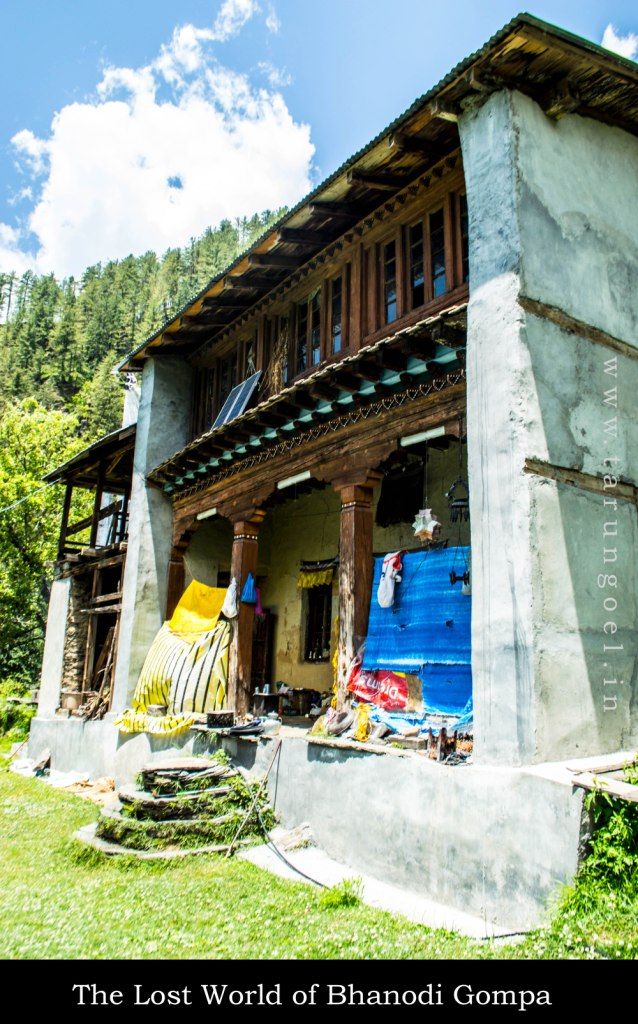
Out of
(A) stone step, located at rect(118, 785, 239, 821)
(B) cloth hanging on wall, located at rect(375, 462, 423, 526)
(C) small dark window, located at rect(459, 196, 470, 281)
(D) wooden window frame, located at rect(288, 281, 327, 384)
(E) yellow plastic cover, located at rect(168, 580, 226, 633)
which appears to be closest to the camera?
(A) stone step, located at rect(118, 785, 239, 821)

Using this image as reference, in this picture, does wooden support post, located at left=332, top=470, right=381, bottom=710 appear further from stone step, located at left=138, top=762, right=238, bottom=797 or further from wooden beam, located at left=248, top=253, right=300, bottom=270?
wooden beam, located at left=248, top=253, right=300, bottom=270

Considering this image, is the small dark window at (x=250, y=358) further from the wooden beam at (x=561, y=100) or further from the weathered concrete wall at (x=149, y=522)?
the wooden beam at (x=561, y=100)

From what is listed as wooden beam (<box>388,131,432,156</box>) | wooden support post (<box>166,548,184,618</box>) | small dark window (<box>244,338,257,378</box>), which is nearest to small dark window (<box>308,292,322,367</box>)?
small dark window (<box>244,338,257,378</box>)

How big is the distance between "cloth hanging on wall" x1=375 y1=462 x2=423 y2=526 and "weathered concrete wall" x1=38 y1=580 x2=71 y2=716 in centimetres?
958

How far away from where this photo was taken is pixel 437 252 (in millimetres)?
9383

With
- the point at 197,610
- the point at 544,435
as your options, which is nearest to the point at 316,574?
the point at 197,610

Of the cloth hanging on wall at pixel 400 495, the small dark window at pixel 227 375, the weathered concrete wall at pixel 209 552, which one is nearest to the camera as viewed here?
the cloth hanging on wall at pixel 400 495

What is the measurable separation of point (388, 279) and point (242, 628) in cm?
601

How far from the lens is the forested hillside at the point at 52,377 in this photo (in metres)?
28.1

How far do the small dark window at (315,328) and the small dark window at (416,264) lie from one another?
77.8 inches

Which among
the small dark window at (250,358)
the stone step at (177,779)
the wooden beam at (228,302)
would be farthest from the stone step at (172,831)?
the wooden beam at (228,302)

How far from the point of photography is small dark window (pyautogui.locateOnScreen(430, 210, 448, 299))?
925 cm

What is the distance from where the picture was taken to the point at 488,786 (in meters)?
6.10
